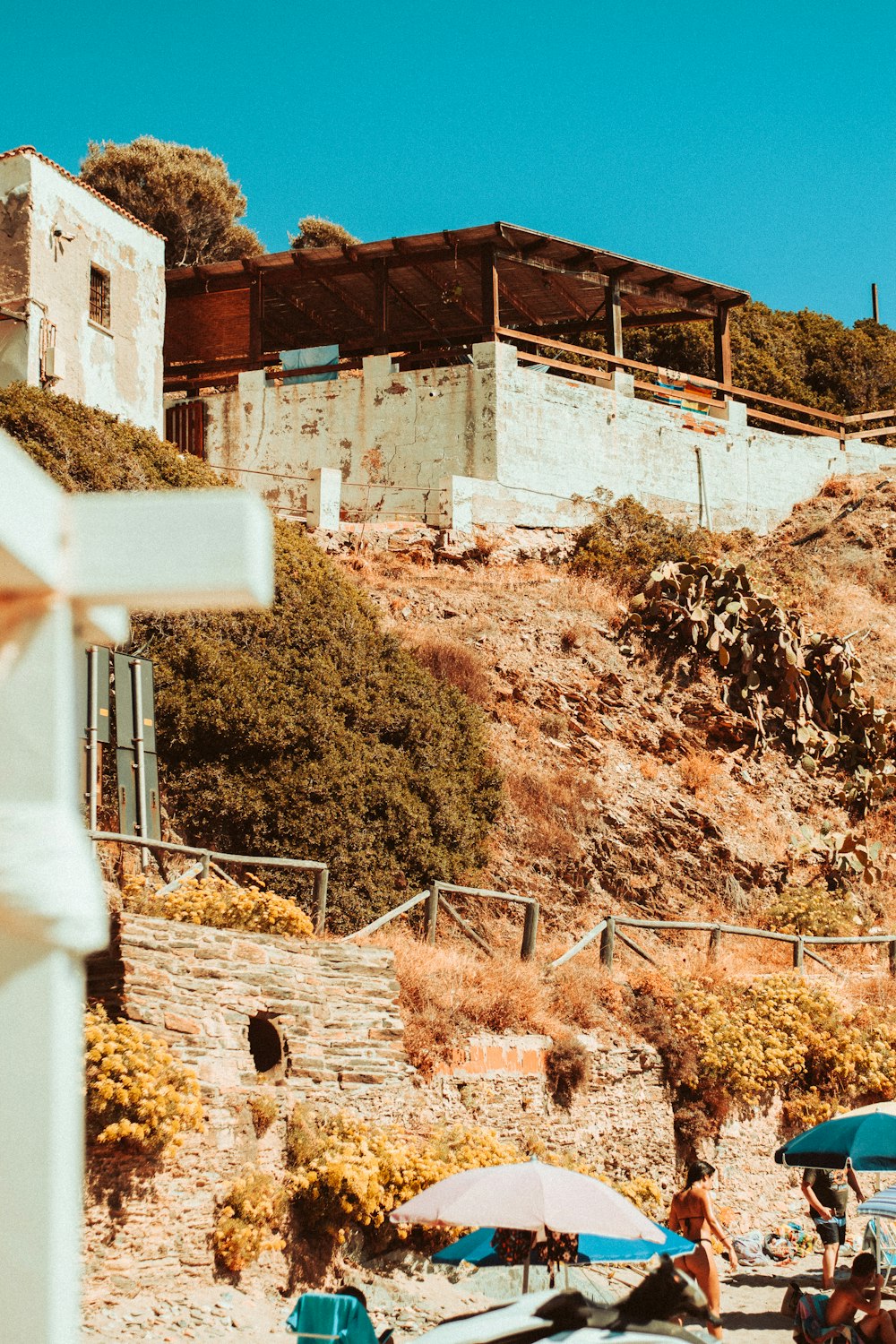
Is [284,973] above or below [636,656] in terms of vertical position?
below

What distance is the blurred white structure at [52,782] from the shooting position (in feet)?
6.10

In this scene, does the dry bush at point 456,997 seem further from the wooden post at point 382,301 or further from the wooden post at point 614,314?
the wooden post at point 614,314

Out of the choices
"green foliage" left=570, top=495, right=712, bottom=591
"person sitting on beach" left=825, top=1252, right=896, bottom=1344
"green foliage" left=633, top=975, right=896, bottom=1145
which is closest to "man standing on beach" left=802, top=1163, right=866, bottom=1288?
"person sitting on beach" left=825, top=1252, right=896, bottom=1344

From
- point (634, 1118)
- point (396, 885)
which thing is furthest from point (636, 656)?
point (634, 1118)

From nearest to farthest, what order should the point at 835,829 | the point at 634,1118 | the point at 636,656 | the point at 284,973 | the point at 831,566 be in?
the point at 284,973
the point at 634,1118
the point at 835,829
the point at 636,656
the point at 831,566

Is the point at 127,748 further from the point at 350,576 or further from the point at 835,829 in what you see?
the point at 835,829

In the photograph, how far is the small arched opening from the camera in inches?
490

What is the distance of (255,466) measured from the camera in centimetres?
2891

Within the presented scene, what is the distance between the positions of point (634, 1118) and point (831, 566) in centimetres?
1789

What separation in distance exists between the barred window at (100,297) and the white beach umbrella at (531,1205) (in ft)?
60.5

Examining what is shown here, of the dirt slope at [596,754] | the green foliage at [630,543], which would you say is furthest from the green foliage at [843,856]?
the green foliage at [630,543]

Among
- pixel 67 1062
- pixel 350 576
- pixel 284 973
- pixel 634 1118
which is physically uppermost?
pixel 350 576

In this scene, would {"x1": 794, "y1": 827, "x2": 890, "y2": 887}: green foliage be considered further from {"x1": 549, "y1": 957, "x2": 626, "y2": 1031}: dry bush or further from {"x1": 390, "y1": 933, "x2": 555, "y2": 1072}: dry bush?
{"x1": 390, "y1": 933, "x2": 555, "y2": 1072}: dry bush

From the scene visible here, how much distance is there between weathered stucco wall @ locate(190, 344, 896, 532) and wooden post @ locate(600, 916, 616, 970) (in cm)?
1205
